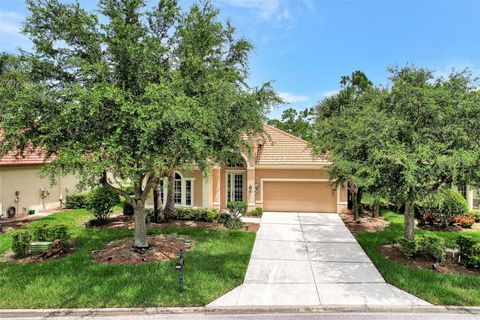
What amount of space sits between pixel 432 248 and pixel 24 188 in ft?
71.5

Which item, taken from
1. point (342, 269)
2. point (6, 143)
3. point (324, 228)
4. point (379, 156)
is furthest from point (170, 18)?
point (324, 228)

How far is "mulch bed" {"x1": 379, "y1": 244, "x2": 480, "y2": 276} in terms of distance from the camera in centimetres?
966

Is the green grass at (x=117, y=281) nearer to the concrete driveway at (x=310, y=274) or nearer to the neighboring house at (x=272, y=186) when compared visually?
the concrete driveway at (x=310, y=274)

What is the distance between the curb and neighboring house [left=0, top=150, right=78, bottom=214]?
1094cm

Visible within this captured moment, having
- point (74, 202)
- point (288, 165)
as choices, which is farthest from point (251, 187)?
point (74, 202)

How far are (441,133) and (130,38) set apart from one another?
1040cm

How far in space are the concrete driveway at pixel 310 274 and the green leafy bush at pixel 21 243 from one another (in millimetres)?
7787

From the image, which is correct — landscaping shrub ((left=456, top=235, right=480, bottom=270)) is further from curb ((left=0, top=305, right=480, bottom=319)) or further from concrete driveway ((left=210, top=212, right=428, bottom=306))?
concrete driveway ((left=210, top=212, right=428, bottom=306))

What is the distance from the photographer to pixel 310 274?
9.66 metres

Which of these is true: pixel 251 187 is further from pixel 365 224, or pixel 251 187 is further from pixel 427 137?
pixel 427 137

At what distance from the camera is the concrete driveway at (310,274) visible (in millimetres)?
7977

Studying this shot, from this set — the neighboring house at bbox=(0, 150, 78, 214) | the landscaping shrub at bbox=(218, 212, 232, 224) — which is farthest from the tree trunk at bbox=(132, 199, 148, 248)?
the neighboring house at bbox=(0, 150, 78, 214)

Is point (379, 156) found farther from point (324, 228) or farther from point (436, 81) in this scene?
point (324, 228)

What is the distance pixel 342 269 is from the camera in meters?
10.1
